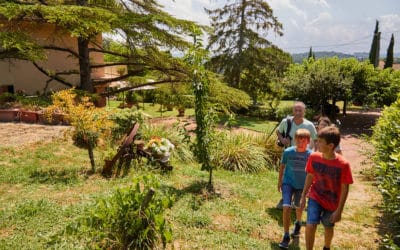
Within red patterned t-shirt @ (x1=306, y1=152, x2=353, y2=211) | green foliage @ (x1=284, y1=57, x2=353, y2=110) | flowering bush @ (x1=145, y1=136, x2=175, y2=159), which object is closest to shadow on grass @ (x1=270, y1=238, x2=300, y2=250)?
red patterned t-shirt @ (x1=306, y1=152, x2=353, y2=211)

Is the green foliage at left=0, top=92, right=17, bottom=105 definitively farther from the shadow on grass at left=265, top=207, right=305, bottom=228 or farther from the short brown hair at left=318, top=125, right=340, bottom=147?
the short brown hair at left=318, top=125, right=340, bottom=147

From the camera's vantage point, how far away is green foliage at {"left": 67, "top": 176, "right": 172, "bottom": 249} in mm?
3057

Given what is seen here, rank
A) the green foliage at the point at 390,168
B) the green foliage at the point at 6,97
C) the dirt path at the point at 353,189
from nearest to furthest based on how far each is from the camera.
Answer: the green foliage at the point at 390,168 < the dirt path at the point at 353,189 < the green foliage at the point at 6,97

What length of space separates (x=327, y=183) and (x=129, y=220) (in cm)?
219

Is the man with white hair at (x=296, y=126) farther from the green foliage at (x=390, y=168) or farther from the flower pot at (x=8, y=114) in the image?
the flower pot at (x=8, y=114)

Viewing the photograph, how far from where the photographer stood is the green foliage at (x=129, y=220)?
10.0 ft

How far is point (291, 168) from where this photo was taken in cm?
436

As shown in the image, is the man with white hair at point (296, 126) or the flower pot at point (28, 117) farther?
the flower pot at point (28, 117)

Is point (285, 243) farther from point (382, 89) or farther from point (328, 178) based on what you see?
point (382, 89)

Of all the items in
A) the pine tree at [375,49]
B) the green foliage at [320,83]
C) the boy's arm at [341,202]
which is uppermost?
the pine tree at [375,49]

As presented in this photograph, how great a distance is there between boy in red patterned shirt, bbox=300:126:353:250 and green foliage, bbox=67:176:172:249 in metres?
1.70

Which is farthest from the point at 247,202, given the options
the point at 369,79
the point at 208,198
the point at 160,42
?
the point at 369,79

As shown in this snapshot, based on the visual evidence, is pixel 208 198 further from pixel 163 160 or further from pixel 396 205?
pixel 396 205

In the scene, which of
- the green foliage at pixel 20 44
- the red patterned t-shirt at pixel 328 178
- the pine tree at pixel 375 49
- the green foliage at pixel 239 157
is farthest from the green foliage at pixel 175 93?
the pine tree at pixel 375 49
